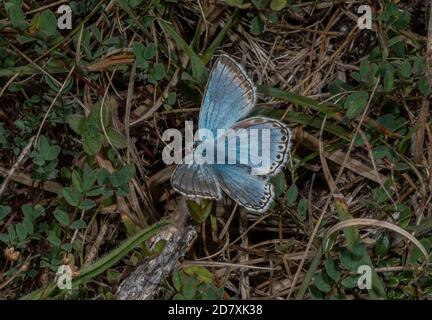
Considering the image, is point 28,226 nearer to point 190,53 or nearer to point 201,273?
point 201,273

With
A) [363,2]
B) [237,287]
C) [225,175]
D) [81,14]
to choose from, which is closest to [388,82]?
[363,2]

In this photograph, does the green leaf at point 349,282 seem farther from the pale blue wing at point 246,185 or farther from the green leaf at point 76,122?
the green leaf at point 76,122

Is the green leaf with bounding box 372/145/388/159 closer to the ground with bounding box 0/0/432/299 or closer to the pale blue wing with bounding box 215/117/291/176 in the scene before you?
the ground with bounding box 0/0/432/299

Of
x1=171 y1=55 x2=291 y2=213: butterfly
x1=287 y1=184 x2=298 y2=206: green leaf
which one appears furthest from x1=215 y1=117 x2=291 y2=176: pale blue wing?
x1=287 y1=184 x2=298 y2=206: green leaf

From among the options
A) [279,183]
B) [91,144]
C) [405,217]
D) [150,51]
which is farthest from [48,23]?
[405,217]

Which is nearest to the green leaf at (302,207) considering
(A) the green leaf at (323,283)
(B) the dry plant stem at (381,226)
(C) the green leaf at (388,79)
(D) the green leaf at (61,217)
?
(B) the dry plant stem at (381,226)
